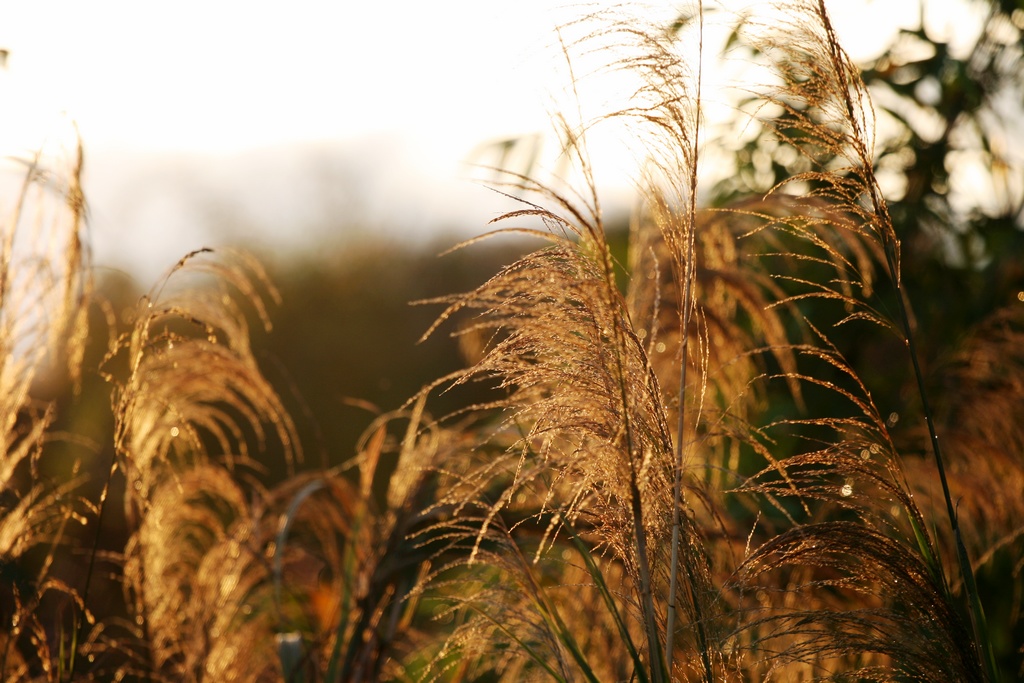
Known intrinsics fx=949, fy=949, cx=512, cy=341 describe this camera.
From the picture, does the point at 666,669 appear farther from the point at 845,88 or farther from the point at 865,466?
the point at 845,88

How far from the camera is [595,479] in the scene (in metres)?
1.37

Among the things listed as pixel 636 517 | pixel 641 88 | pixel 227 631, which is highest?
pixel 641 88

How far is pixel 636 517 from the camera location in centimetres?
125

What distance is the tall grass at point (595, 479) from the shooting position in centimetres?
136

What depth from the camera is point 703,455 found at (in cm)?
277

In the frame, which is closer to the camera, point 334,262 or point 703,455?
point 703,455

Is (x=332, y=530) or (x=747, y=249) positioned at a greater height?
(x=747, y=249)

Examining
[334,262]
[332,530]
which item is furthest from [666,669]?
[334,262]

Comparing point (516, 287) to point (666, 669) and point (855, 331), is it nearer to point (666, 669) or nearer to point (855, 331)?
point (666, 669)

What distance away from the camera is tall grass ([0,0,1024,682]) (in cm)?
136

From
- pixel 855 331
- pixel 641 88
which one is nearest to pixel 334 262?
pixel 855 331

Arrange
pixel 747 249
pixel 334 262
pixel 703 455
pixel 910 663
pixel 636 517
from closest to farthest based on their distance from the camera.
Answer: pixel 636 517
pixel 910 663
pixel 703 455
pixel 747 249
pixel 334 262

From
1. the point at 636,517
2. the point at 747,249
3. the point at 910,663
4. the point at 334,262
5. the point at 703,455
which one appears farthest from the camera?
the point at 334,262

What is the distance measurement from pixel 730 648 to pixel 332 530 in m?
1.31
